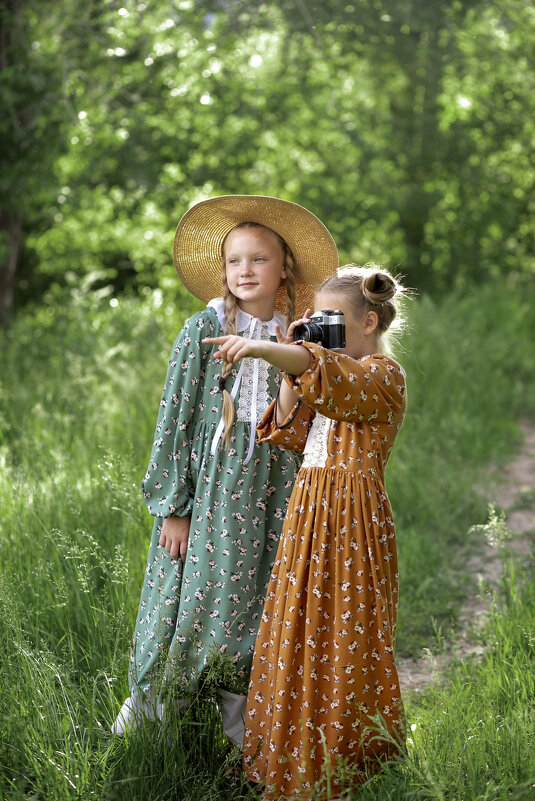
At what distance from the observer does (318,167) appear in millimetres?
13125

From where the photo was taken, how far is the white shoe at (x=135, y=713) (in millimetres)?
2461

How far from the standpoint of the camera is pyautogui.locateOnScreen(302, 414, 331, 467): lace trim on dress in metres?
2.52

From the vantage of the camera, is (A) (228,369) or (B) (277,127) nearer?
(A) (228,369)

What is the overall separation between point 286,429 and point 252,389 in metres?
0.24

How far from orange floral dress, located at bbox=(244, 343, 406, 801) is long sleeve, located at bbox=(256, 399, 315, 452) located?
46mm

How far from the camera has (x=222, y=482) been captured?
2.67 meters

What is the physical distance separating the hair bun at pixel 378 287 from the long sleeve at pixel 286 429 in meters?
0.38

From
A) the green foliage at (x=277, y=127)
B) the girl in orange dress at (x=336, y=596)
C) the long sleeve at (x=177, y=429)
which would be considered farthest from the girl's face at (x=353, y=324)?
the green foliage at (x=277, y=127)

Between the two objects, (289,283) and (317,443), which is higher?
(289,283)

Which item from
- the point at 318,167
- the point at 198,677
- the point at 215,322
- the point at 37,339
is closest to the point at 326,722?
the point at 198,677

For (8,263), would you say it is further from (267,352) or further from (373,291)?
(267,352)

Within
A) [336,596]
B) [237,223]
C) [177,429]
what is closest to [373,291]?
[237,223]

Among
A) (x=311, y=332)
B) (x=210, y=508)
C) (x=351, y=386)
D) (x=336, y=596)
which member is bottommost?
(x=336, y=596)

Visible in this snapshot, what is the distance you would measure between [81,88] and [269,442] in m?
6.78
